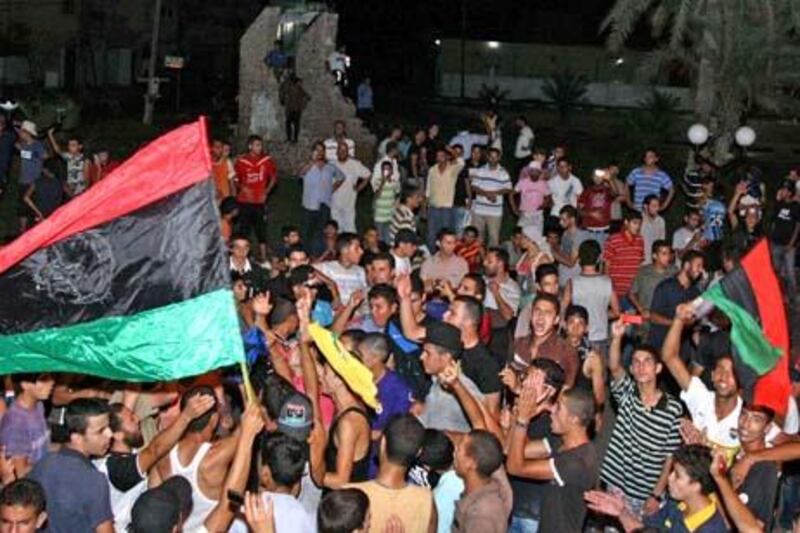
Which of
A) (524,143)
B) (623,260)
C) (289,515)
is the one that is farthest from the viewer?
(524,143)

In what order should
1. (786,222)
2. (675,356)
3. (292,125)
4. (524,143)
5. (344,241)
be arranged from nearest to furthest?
(675,356)
(344,241)
(786,222)
(524,143)
(292,125)

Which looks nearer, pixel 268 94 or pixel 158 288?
pixel 158 288

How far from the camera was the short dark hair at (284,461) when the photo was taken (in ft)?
20.8

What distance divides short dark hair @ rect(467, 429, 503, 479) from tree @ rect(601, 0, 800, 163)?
18506 mm

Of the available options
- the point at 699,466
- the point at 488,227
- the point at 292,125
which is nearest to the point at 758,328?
the point at 699,466

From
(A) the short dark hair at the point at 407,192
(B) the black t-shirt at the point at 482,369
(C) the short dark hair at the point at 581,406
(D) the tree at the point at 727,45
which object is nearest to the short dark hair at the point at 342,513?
(C) the short dark hair at the point at 581,406

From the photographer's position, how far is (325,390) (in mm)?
8250

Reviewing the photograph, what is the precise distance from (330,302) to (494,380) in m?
3.22

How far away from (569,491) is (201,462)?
1.92 metres

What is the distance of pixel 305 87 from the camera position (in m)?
26.3

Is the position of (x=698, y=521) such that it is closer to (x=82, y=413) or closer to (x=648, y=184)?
(x=82, y=413)

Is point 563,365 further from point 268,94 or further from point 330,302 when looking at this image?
point 268,94

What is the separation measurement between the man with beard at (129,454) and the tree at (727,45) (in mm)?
18737

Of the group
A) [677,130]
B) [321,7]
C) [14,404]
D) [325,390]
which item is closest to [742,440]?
[325,390]
